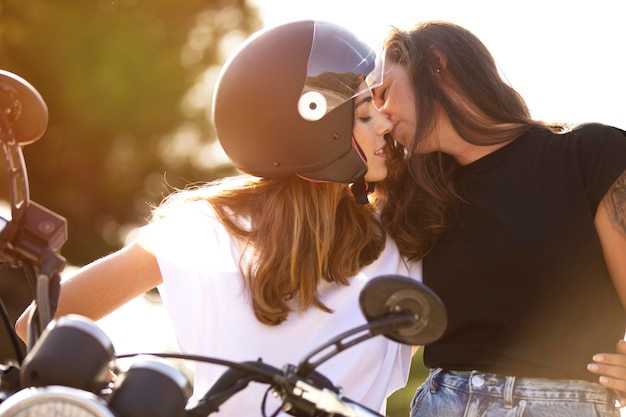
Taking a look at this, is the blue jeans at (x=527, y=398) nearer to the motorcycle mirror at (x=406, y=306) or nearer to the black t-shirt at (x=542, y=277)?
the black t-shirt at (x=542, y=277)

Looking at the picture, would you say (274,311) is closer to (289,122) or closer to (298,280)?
(298,280)

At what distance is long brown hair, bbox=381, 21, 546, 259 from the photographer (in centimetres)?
348

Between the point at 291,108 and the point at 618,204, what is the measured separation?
45.8 inches

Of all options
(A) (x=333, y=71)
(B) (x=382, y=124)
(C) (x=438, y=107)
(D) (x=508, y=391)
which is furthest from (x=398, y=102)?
(D) (x=508, y=391)

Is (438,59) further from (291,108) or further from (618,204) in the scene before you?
(618,204)

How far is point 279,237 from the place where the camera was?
3.31m

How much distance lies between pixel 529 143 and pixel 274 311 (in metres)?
1.11

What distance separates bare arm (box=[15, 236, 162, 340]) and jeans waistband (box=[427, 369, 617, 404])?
118cm

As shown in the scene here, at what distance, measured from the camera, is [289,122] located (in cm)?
331

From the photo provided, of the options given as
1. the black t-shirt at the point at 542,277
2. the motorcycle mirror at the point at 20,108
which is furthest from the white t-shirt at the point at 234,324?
the motorcycle mirror at the point at 20,108

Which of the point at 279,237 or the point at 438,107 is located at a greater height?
the point at 438,107

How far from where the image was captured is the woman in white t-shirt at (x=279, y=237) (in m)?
3.19

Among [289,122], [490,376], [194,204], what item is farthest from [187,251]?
[490,376]

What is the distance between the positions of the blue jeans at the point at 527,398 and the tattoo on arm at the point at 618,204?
53cm
